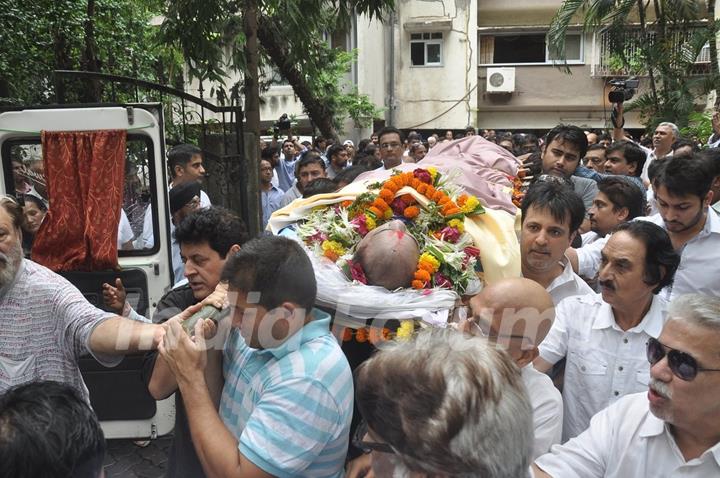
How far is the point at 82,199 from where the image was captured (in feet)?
13.0

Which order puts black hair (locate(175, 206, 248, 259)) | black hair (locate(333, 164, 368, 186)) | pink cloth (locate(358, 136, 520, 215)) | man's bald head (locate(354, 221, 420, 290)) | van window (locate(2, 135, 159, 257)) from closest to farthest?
man's bald head (locate(354, 221, 420, 290)) < black hair (locate(175, 206, 248, 259)) < pink cloth (locate(358, 136, 520, 215)) < van window (locate(2, 135, 159, 257)) < black hair (locate(333, 164, 368, 186))

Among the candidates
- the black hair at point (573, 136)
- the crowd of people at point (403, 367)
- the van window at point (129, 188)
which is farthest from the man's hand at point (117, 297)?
the black hair at point (573, 136)

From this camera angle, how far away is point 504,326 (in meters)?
2.07

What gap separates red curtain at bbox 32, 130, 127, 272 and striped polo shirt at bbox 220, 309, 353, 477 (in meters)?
2.29

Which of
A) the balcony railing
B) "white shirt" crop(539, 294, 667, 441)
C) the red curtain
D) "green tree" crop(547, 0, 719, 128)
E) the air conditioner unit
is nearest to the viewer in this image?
"white shirt" crop(539, 294, 667, 441)

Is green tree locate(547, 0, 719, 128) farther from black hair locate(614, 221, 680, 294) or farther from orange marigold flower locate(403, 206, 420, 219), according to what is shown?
black hair locate(614, 221, 680, 294)

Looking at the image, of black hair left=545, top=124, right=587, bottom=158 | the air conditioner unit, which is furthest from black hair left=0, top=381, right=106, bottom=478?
the air conditioner unit

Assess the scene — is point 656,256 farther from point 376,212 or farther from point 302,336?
point 302,336

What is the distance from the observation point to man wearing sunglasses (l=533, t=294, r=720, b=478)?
1.73 metres

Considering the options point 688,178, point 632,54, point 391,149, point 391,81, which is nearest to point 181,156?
point 391,149

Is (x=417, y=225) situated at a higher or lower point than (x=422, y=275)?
higher

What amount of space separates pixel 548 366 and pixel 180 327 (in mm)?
1458

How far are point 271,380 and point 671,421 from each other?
3.61 ft

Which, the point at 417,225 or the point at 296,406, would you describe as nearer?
the point at 296,406
